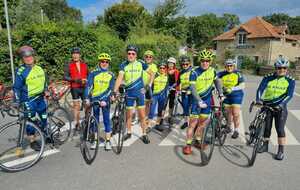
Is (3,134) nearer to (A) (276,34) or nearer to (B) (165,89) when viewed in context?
(B) (165,89)

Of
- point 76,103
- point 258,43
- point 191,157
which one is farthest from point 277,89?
point 258,43

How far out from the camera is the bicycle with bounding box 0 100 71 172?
13.7ft

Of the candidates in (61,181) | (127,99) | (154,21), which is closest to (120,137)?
(127,99)

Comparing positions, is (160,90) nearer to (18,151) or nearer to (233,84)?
(233,84)

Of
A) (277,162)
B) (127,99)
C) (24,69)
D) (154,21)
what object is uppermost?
(154,21)

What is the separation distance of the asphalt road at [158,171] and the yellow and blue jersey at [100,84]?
1.11m

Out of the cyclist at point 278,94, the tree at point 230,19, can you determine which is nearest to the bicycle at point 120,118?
the cyclist at point 278,94

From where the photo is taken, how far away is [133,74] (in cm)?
509

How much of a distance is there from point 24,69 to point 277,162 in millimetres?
4632

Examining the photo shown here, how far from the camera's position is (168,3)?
28219 mm

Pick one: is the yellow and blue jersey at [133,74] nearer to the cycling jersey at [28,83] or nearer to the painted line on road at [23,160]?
the cycling jersey at [28,83]

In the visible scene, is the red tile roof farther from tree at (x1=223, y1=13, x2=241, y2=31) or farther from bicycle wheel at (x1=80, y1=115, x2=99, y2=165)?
tree at (x1=223, y1=13, x2=241, y2=31)

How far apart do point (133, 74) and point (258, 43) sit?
3799cm

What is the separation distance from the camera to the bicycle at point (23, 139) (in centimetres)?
416
